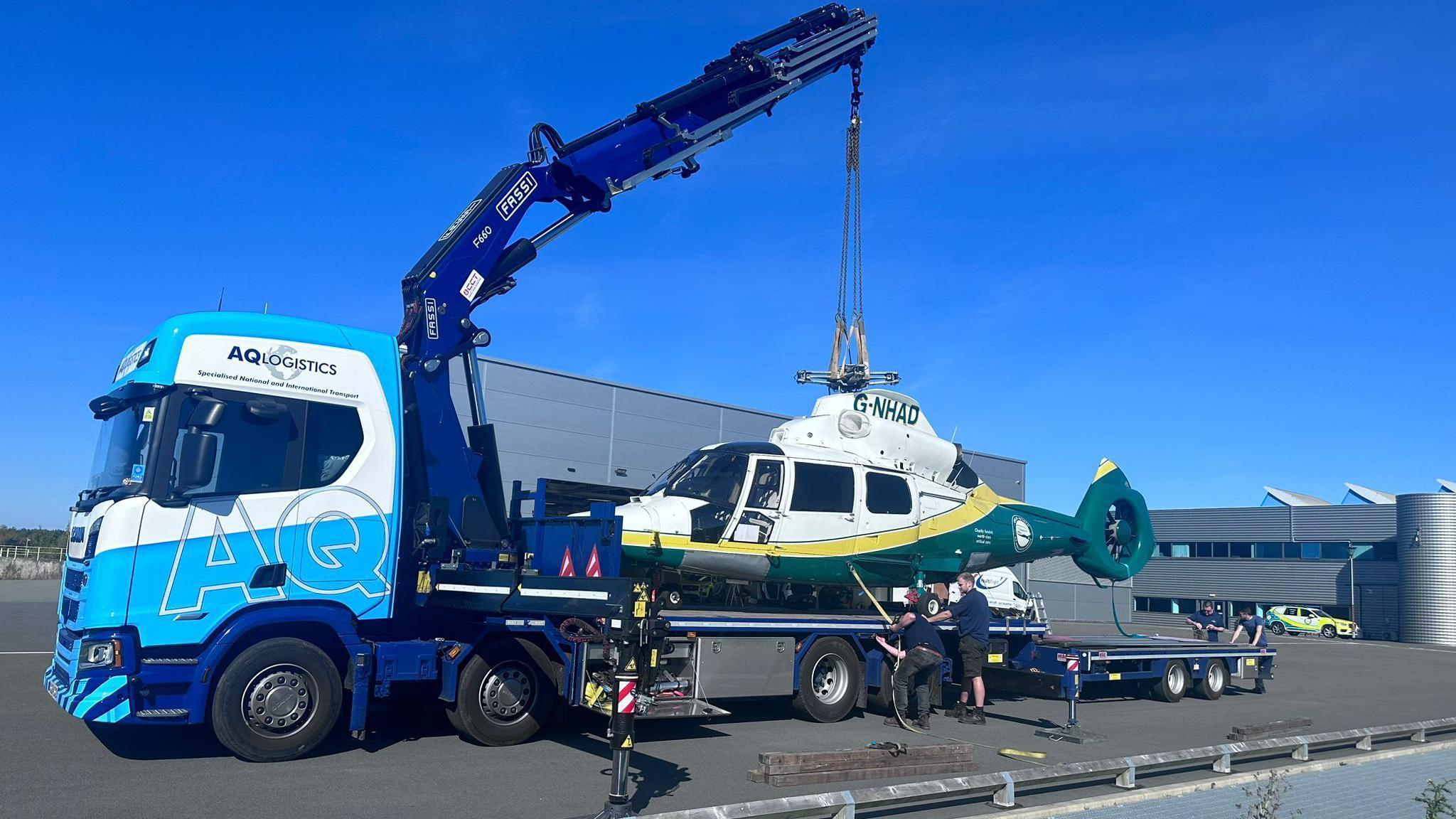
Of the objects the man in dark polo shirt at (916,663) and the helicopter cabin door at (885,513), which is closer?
the man in dark polo shirt at (916,663)

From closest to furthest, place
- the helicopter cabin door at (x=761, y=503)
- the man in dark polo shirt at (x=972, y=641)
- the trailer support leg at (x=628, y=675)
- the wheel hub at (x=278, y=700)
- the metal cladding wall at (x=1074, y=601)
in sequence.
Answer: the trailer support leg at (x=628, y=675)
the wheel hub at (x=278, y=700)
the helicopter cabin door at (x=761, y=503)
the man in dark polo shirt at (x=972, y=641)
the metal cladding wall at (x=1074, y=601)

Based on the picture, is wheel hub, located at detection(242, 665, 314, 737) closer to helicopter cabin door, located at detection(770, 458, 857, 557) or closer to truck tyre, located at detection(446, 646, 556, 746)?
truck tyre, located at detection(446, 646, 556, 746)

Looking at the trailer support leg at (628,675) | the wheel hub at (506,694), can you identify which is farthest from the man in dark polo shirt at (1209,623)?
the trailer support leg at (628,675)

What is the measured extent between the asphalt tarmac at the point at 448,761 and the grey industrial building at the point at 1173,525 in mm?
4660

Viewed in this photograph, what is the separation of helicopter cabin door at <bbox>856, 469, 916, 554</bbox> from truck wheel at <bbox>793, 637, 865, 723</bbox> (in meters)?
1.42

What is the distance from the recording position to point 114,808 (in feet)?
22.1

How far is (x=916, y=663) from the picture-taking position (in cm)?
1177

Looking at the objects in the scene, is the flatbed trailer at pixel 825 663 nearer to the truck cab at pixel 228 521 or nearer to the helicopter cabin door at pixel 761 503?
the helicopter cabin door at pixel 761 503

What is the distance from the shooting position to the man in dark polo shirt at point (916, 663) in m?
11.7

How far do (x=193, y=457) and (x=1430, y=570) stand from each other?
185 ft

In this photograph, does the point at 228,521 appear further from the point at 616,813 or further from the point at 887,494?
the point at 887,494

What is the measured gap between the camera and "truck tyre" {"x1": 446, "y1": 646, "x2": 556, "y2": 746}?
910 centimetres

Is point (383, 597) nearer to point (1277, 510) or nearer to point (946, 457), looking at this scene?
point (946, 457)

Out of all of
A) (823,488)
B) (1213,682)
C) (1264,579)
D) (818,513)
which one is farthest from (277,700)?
(1264,579)
